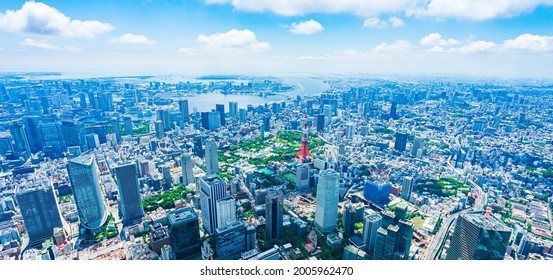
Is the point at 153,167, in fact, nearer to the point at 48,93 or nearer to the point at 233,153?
the point at 233,153

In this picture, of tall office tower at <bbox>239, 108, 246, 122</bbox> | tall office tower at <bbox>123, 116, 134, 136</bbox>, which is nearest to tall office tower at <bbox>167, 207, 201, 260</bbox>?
tall office tower at <bbox>123, 116, 134, 136</bbox>

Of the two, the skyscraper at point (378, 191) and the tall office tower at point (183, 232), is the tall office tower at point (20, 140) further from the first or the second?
the skyscraper at point (378, 191)

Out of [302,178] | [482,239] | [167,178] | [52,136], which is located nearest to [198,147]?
[167,178]

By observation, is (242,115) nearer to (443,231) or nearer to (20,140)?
(20,140)

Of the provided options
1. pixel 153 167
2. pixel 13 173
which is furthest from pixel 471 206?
pixel 13 173

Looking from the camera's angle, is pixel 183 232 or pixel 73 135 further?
pixel 73 135

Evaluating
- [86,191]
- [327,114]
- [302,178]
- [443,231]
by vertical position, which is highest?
[86,191]

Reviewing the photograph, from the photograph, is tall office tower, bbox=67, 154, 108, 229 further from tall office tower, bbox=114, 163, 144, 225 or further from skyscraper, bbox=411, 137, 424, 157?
skyscraper, bbox=411, 137, 424, 157
